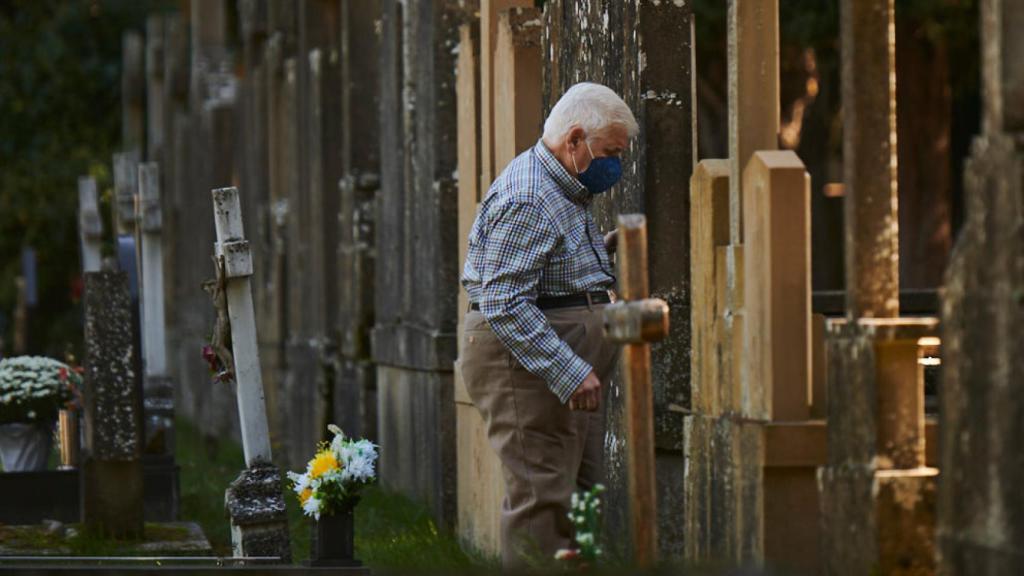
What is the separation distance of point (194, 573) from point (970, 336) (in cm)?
261

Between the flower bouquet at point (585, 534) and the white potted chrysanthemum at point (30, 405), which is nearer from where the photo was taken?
the flower bouquet at point (585, 534)

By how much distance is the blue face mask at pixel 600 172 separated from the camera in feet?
25.4

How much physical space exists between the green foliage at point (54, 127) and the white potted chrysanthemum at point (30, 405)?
61.6 ft

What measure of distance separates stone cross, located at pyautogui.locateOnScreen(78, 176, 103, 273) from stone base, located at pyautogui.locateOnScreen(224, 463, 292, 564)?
21.2 ft

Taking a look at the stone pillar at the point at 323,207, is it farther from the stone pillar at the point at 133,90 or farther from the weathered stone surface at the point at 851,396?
the stone pillar at the point at 133,90

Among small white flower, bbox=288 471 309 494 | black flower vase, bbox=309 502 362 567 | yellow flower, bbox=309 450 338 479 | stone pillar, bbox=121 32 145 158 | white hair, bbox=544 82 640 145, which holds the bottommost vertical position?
black flower vase, bbox=309 502 362 567

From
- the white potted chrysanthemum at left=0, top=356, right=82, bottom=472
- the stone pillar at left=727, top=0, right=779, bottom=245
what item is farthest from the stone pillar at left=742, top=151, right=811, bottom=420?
the white potted chrysanthemum at left=0, top=356, right=82, bottom=472

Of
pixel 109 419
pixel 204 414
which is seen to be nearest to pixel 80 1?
pixel 204 414

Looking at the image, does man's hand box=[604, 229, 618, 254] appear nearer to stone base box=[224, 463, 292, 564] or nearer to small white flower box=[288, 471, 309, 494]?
small white flower box=[288, 471, 309, 494]

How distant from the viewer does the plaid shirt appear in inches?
303

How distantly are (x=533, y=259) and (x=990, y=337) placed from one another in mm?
2090

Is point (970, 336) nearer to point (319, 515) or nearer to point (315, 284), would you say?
point (319, 515)

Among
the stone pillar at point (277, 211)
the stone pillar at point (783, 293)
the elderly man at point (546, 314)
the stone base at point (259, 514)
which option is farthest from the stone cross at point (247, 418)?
the stone pillar at point (277, 211)

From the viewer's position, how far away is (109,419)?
11.6 meters
